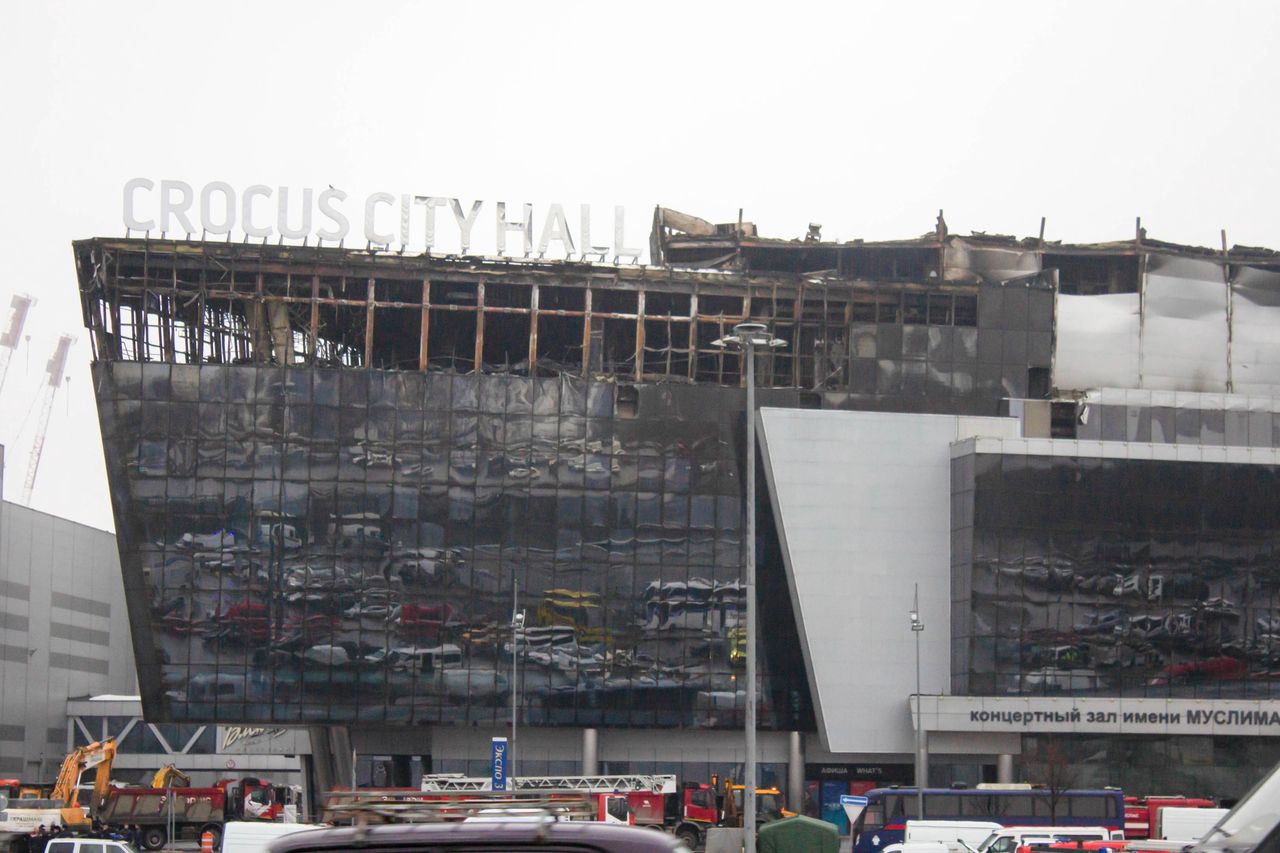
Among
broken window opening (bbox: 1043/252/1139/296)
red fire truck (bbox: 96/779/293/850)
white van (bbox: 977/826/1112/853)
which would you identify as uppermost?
broken window opening (bbox: 1043/252/1139/296)

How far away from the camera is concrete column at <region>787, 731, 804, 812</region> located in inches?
3526

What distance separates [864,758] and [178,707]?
34.4 metres

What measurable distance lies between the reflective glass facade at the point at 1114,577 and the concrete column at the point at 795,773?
8988 mm

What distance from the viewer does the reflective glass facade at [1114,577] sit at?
281 feet

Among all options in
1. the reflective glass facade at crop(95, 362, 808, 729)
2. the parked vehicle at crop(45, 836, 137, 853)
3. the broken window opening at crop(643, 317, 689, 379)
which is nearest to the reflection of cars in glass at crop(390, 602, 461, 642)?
the reflective glass facade at crop(95, 362, 808, 729)

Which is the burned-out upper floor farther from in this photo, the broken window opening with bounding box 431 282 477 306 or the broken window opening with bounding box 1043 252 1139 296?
the broken window opening with bounding box 1043 252 1139 296

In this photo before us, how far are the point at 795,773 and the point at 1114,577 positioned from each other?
61.9 ft

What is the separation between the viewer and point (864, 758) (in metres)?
89.2

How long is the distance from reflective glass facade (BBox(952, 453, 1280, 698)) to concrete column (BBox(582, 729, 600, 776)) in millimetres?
18370

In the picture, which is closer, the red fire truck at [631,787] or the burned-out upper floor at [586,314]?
the red fire truck at [631,787]

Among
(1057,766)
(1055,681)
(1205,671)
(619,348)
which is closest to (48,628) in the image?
(619,348)

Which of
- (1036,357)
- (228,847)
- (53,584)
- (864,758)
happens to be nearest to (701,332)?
(1036,357)

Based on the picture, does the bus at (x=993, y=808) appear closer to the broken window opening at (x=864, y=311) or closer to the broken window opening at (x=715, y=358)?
the broken window opening at (x=715, y=358)

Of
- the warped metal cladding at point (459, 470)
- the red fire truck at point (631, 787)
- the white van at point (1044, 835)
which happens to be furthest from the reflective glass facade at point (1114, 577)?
the white van at point (1044, 835)
